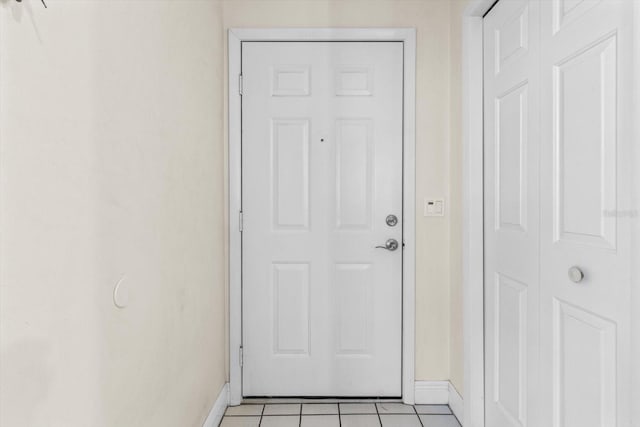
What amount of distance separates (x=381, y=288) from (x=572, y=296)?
111cm

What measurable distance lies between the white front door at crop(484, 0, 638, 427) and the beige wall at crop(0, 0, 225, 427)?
1.27 metres

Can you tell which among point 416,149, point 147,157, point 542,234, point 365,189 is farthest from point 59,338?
point 416,149

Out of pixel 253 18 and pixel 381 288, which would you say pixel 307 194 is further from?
pixel 253 18

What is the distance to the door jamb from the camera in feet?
6.26

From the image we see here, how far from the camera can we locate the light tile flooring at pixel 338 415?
2035 millimetres

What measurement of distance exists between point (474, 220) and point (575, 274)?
749 millimetres

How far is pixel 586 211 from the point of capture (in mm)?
1167

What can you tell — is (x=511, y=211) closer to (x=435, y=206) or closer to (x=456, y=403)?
(x=435, y=206)

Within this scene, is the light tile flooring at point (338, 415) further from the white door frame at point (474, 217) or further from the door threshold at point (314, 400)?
the white door frame at point (474, 217)

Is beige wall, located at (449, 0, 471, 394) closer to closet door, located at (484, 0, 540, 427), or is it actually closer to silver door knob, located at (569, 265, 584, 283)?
closet door, located at (484, 0, 540, 427)

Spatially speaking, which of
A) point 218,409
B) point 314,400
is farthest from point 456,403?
point 218,409

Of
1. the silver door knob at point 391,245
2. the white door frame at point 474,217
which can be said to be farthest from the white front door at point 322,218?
the white door frame at point 474,217

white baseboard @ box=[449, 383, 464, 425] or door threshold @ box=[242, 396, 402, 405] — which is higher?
white baseboard @ box=[449, 383, 464, 425]

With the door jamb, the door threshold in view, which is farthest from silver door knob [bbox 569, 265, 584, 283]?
the door threshold
